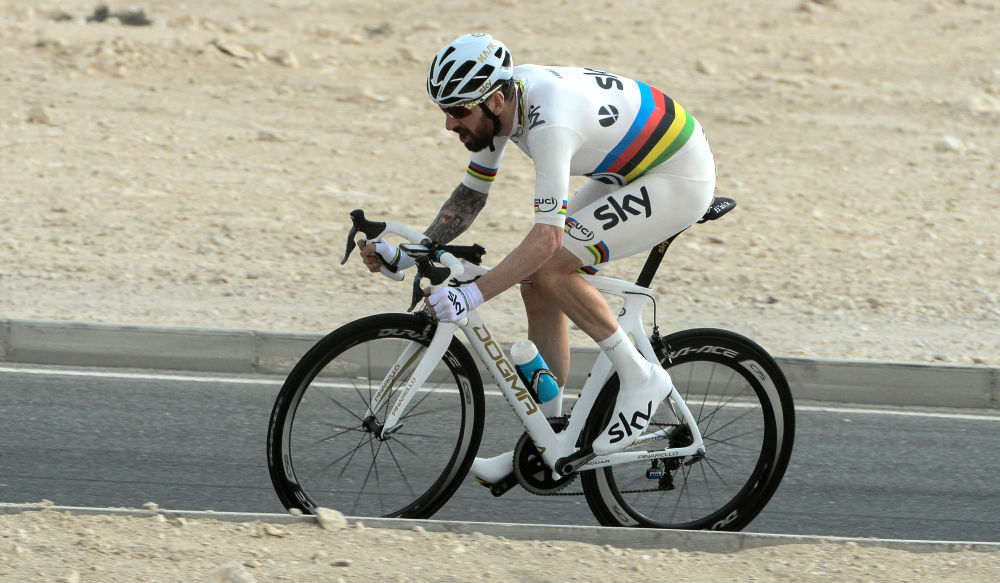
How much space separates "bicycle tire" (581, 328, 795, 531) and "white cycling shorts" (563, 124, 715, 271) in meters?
0.44

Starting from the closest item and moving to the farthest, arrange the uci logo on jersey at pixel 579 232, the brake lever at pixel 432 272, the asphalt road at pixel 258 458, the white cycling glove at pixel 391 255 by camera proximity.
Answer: the brake lever at pixel 432 272
the white cycling glove at pixel 391 255
the uci logo on jersey at pixel 579 232
the asphalt road at pixel 258 458

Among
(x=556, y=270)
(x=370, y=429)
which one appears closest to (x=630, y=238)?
(x=556, y=270)

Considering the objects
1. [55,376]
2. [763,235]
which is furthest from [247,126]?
[55,376]

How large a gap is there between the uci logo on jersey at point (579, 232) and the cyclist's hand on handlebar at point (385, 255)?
0.57 m

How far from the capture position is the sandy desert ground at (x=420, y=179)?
4426mm

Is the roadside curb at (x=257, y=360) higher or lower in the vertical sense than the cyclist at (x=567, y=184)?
lower

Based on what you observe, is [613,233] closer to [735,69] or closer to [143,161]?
[143,161]

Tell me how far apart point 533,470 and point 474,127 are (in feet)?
4.26

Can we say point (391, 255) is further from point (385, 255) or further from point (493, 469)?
point (493, 469)

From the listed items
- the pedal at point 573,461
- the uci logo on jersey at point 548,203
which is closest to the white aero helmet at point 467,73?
the uci logo on jersey at point 548,203

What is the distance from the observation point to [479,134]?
4441mm

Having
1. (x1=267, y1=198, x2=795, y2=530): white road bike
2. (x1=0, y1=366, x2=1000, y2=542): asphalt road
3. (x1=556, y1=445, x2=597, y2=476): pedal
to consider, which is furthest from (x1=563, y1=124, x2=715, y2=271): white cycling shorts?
(x1=0, y1=366, x2=1000, y2=542): asphalt road

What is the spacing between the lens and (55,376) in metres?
7.22

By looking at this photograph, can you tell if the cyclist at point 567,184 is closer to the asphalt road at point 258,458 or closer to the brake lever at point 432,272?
the brake lever at point 432,272
